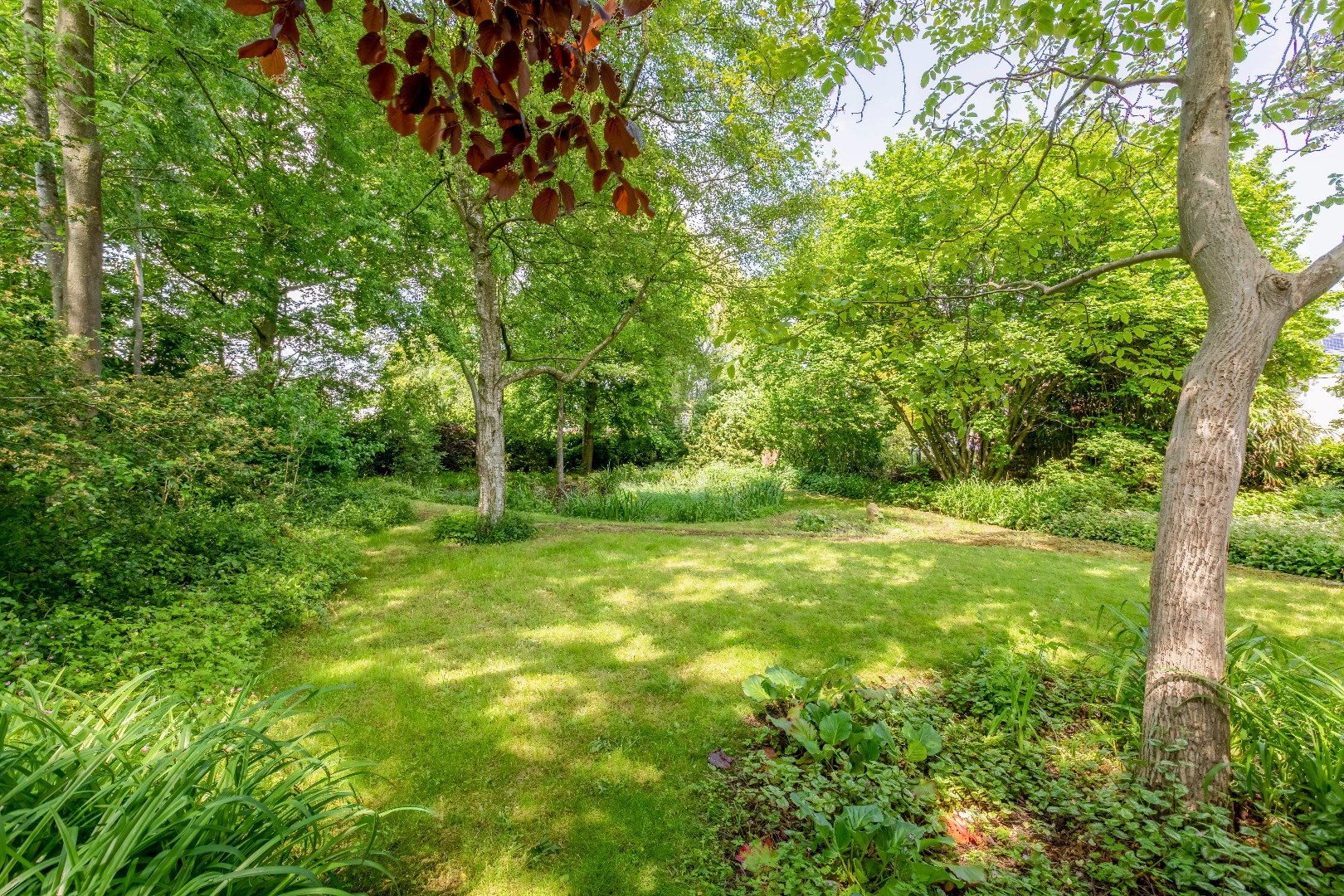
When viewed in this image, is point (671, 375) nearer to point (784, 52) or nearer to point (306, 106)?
point (306, 106)

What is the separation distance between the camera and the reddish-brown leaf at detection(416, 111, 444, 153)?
3.76 feet

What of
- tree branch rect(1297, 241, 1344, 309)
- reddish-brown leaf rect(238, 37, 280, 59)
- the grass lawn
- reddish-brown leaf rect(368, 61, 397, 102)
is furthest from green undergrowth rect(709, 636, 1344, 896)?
reddish-brown leaf rect(238, 37, 280, 59)

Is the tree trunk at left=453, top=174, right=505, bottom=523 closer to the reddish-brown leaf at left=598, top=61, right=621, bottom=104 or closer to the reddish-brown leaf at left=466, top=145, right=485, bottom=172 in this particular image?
the reddish-brown leaf at left=466, top=145, right=485, bottom=172

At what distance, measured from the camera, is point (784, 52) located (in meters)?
→ 2.91

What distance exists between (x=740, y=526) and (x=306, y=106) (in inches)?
319

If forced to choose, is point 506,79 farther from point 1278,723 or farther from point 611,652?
point 1278,723

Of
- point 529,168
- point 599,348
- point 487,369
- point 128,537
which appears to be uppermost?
point 599,348

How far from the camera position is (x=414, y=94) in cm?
107

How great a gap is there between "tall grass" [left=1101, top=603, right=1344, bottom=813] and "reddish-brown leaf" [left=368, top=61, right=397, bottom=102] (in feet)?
11.6

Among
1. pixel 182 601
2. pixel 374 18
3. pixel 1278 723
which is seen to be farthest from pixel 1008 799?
pixel 182 601

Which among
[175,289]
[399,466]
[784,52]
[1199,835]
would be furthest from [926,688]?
[399,466]

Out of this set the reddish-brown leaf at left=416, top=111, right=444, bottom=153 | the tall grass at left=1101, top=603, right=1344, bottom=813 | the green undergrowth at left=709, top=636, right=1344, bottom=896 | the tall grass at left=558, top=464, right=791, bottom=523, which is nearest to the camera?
the reddish-brown leaf at left=416, top=111, right=444, bottom=153

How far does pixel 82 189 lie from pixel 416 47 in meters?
5.78

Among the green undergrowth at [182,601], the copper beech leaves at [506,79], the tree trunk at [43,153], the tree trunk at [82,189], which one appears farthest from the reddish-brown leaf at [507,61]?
the tree trunk at [82,189]
